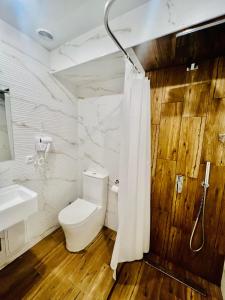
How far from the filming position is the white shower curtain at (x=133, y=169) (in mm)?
1196

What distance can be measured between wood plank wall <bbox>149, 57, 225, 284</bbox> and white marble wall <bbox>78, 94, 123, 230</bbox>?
1.75ft

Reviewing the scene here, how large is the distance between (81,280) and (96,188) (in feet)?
3.04

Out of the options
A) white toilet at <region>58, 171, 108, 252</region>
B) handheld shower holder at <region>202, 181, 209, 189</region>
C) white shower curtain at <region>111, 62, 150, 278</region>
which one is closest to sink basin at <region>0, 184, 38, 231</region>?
white toilet at <region>58, 171, 108, 252</region>

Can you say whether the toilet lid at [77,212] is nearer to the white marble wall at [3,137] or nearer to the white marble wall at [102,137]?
the white marble wall at [102,137]

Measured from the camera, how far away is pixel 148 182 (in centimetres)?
139

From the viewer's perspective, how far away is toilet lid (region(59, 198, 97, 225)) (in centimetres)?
155

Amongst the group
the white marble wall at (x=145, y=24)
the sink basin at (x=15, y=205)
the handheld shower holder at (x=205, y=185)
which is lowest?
the sink basin at (x=15, y=205)

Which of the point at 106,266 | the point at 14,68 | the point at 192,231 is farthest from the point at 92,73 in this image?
the point at 106,266

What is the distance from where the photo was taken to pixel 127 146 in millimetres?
1258

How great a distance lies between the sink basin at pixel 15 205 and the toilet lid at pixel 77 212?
0.42m

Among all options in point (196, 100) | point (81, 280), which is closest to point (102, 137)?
point (196, 100)

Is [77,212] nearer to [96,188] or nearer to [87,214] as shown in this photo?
[87,214]

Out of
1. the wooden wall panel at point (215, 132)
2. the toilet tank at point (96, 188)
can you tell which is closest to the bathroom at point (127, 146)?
the wooden wall panel at point (215, 132)

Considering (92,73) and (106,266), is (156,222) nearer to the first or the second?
(106,266)
